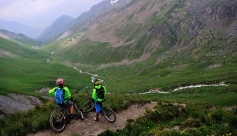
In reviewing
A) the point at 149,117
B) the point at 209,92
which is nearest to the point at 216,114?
the point at 149,117

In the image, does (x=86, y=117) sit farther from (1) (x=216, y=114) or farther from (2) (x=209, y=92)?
(2) (x=209, y=92)

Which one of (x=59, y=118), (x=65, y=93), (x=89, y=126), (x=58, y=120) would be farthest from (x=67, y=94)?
(x=89, y=126)

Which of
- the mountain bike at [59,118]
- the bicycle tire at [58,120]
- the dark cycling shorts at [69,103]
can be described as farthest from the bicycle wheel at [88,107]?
the bicycle tire at [58,120]

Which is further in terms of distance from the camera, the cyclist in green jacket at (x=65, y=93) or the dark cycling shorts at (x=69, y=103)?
the dark cycling shorts at (x=69, y=103)

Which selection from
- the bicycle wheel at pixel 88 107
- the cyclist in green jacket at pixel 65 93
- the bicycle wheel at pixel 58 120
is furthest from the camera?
the bicycle wheel at pixel 88 107

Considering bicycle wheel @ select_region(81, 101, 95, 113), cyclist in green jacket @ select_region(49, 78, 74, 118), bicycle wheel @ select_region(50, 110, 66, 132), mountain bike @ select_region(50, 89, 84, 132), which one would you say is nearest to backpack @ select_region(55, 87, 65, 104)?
cyclist in green jacket @ select_region(49, 78, 74, 118)

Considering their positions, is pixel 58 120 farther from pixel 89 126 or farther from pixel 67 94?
pixel 89 126

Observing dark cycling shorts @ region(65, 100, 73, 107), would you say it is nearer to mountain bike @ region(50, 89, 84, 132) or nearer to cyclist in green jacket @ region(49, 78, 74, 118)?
cyclist in green jacket @ region(49, 78, 74, 118)

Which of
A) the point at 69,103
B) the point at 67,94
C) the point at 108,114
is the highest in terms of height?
the point at 67,94

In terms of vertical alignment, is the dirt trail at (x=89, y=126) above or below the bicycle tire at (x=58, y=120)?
below

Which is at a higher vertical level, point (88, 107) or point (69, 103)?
point (69, 103)

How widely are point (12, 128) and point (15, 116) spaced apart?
3.81 meters

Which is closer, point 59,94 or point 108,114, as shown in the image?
point 59,94

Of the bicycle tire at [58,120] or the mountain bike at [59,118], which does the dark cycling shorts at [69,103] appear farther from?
the bicycle tire at [58,120]
